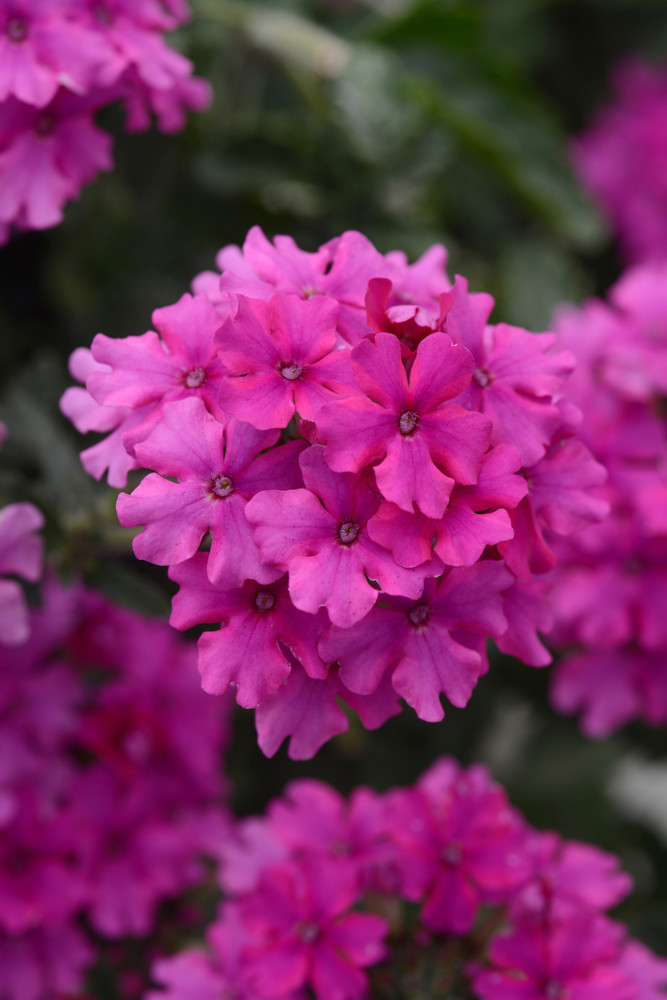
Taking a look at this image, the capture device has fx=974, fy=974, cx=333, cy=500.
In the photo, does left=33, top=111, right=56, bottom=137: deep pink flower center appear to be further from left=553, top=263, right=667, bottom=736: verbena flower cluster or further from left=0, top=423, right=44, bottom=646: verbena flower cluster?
left=553, top=263, right=667, bottom=736: verbena flower cluster

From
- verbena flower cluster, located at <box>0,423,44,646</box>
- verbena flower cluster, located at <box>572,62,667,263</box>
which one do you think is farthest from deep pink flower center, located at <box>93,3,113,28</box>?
verbena flower cluster, located at <box>572,62,667,263</box>

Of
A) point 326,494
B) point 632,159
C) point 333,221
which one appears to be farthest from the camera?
point 632,159

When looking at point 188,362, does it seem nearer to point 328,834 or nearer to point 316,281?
point 316,281

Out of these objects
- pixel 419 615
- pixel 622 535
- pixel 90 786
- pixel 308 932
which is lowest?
pixel 90 786

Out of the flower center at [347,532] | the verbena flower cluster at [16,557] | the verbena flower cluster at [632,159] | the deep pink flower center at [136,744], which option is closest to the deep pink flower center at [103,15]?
the verbena flower cluster at [16,557]

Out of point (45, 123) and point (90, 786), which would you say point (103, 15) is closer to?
point (45, 123)

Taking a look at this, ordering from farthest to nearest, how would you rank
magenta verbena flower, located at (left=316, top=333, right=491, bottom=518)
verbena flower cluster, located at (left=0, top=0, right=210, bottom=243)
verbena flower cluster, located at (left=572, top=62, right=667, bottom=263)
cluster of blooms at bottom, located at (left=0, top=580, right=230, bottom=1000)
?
1. verbena flower cluster, located at (left=572, top=62, right=667, bottom=263)
2. cluster of blooms at bottom, located at (left=0, top=580, right=230, bottom=1000)
3. verbena flower cluster, located at (left=0, top=0, right=210, bottom=243)
4. magenta verbena flower, located at (left=316, top=333, right=491, bottom=518)

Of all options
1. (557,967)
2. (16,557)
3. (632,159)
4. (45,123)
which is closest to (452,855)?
(557,967)
